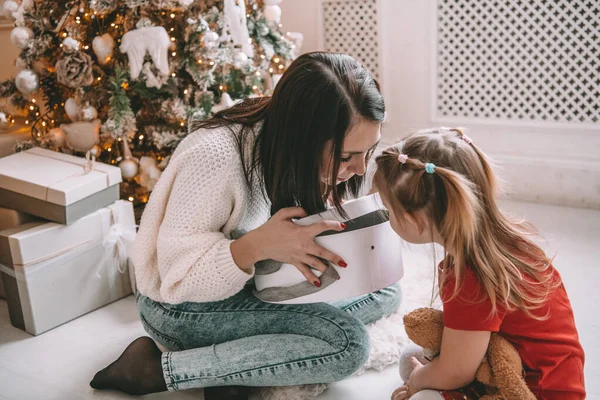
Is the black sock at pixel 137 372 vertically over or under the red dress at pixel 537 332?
under

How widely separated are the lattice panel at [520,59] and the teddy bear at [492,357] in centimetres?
152

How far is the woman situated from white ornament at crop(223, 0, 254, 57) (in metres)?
0.80

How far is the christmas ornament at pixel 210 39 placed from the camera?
211 cm

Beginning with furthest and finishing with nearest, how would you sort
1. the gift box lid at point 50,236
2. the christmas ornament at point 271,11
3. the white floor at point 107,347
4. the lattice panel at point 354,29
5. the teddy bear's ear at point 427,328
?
the lattice panel at point 354,29 < the christmas ornament at point 271,11 < the gift box lid at point 50,236 < the white floor at point 107,347 < the teddy bear's ear at point 427,328

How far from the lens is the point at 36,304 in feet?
5.73

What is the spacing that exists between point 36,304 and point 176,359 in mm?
556

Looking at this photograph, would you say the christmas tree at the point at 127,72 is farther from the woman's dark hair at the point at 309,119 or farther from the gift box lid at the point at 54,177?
the woman's dark hair at the point at 309,119

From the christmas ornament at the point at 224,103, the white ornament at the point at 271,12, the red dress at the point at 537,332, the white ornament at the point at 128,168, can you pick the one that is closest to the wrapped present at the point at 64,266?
the white ornament at the point at 128,168

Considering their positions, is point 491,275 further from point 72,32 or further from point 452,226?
point 72,32

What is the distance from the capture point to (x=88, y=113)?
2127 mm

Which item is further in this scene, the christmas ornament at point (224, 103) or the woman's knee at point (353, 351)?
the christmas ornament at point (224, 103)

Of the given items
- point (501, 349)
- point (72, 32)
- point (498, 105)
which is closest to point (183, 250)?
point (501, 349)

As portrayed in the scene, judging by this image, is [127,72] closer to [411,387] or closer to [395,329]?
[395,329]

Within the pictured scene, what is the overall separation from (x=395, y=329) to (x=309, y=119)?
69 cm
